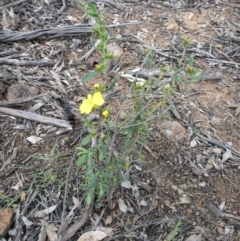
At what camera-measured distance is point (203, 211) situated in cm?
227

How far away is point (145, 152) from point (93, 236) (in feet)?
2.09

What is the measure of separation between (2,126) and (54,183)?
0.54 metres

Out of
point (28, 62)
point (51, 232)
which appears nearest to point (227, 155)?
point (51, 232)

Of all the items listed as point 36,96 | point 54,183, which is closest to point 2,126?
point 36,96

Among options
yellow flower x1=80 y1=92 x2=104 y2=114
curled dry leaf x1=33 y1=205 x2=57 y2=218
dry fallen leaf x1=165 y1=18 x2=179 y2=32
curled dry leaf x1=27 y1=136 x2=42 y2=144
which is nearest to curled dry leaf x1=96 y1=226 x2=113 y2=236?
curled dry leaf x1=33 y1=205 x2=57 y2=218

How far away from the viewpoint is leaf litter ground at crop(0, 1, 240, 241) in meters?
2.17

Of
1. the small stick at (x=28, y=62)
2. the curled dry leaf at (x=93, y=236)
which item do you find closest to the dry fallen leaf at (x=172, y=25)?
the small stick at (x=28, y=62)

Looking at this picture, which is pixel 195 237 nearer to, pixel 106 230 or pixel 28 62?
pixel 106 230

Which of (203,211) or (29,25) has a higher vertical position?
(29,25)

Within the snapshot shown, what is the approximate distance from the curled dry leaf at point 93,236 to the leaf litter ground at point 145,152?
0.11 feet

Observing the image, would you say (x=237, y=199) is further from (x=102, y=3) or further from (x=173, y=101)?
(x=102, y=3)

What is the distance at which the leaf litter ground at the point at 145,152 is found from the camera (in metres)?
2.17

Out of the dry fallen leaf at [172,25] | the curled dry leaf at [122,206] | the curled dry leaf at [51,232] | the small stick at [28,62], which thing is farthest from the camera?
the dry fallen leaf at [172,25]

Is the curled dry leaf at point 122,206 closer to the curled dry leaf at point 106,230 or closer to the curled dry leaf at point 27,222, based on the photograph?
the curled dry leaf at point 106,230
